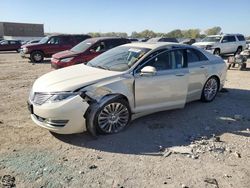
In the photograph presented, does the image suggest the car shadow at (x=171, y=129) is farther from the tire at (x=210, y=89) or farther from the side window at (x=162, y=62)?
the side window at (x=162, y=62)

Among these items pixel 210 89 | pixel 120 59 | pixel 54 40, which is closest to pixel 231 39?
pixel 54 40

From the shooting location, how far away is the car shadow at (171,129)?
4562 millimetres

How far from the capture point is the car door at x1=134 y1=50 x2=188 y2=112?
17.0ft

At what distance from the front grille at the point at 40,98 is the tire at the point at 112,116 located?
0.78 meters

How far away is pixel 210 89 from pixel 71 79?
384 cm

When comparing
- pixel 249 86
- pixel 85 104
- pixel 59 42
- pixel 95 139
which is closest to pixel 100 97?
pixel 85 104

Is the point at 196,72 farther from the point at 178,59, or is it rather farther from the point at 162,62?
the point at 162,62

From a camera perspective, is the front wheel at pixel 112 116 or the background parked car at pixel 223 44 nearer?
the front wheel at pixel 112 116

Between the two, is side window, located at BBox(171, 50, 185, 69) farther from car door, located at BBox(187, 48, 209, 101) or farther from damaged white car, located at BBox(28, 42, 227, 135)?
car door, located at BBox(187, 48, 209, 101)

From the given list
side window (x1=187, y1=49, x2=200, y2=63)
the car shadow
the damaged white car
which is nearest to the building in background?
side window (x1=187, y1=49, x2=200, y2=63)

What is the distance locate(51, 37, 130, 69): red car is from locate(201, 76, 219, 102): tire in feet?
17.9

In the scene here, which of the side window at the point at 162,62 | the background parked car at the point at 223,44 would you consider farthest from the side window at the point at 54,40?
the side window at the point at 162,62

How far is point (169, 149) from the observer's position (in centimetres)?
447

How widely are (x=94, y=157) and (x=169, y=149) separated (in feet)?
4.02
